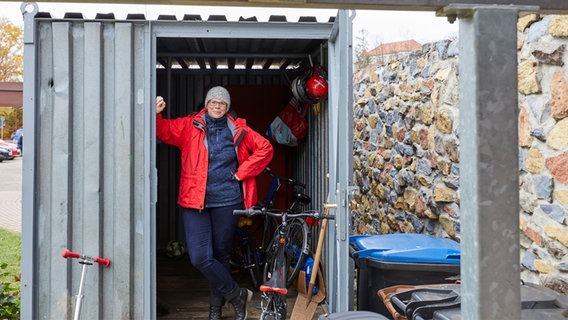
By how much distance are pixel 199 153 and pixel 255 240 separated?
2.15 m

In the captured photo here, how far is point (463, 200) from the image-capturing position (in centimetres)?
177

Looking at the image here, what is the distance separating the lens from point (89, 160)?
4605mm

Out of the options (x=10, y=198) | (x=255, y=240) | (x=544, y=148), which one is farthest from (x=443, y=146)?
(x=10, y=198)

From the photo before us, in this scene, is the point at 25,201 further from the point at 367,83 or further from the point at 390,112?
the point at 367,83

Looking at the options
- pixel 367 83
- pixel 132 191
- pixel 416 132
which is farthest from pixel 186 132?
pixel 367 83

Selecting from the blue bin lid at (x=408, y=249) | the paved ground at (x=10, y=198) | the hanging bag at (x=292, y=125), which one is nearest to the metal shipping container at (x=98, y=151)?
the blue bin lid at (x=408, y=249)

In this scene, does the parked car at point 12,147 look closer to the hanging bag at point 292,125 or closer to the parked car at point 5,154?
the parked car at point 5,154

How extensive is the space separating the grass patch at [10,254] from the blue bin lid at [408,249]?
5351 millimetres

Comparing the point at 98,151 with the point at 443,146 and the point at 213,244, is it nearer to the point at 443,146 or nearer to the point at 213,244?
the point at 213,244

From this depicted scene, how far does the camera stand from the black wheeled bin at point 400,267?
3.71 metres

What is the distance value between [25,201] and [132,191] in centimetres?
78

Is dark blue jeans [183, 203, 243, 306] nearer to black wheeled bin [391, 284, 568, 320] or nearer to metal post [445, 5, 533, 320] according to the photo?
black wheeled bin [391, 284, 568, 320]

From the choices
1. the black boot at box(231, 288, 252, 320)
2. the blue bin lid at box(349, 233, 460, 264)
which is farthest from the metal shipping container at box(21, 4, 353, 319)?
the black boot at box(231, 288, 252, 320)

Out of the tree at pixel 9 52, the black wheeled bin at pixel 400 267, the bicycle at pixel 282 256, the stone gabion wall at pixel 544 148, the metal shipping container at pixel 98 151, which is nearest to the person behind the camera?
the stone gabion wall at pixel 544 148
